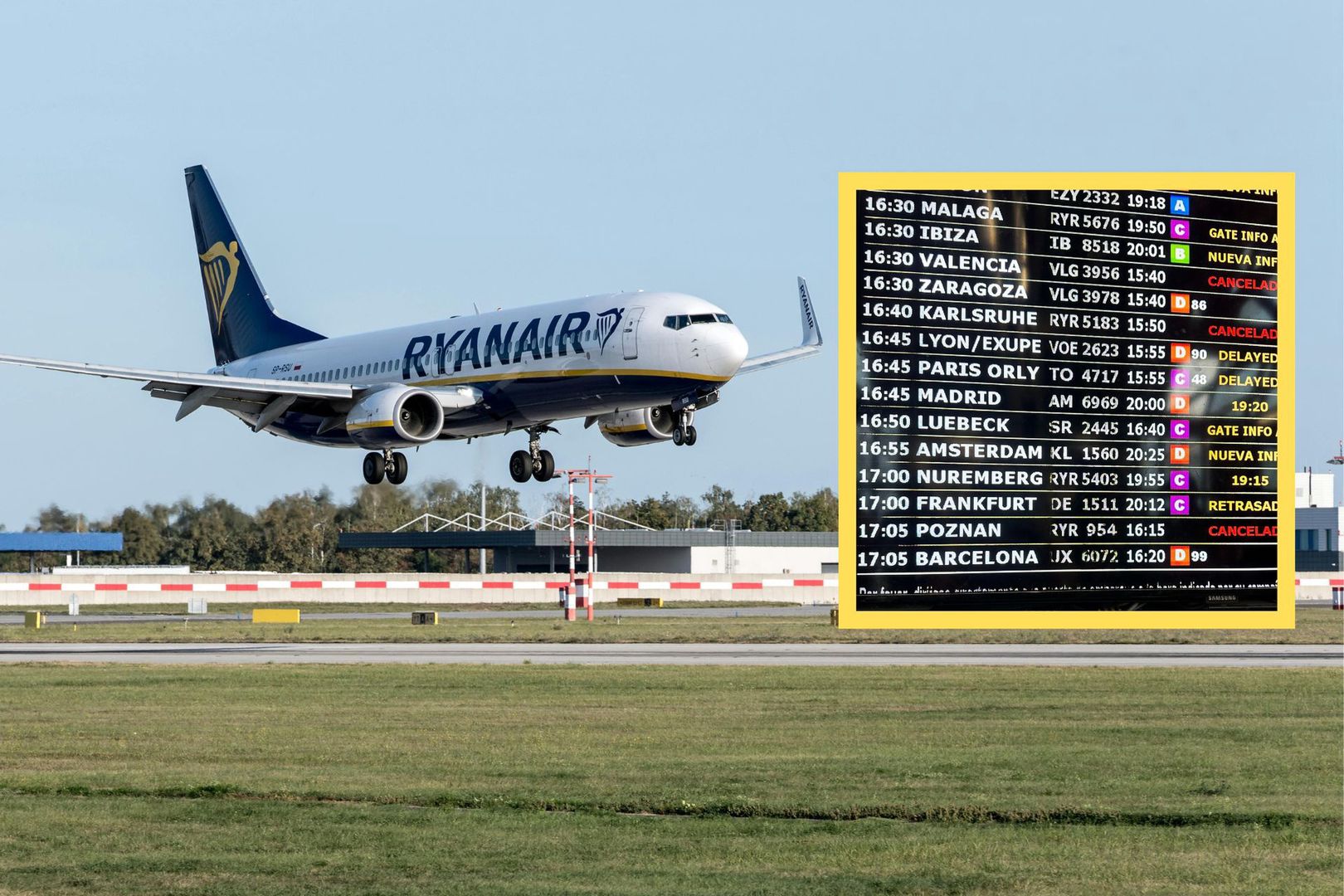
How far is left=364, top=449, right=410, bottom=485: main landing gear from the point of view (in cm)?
4469

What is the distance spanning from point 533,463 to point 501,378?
11.9ft

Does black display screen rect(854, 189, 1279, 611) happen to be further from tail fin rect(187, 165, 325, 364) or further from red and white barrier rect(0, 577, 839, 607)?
red and white barrier rect(0, 577, 839, 607)

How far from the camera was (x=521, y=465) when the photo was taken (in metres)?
45.2

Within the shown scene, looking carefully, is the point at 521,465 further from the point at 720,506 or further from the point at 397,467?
the point at 720,506

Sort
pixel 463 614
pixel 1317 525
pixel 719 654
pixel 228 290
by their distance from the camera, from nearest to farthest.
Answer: pixel 719 654
pixel 228 290
pixel 463 614
pixel 1317 525

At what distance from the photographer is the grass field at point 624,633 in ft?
196

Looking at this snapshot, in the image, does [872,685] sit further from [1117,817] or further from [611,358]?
[1117,817]

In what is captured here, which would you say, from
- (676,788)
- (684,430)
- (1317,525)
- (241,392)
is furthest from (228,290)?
(1317,525)

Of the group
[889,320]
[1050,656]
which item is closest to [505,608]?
[1050,656]

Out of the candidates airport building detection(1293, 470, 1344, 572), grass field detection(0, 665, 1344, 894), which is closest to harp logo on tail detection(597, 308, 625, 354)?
grass field detection(0, 665, 1344, 894)

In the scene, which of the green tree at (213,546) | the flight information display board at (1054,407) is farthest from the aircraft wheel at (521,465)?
the green tree at (213,546)

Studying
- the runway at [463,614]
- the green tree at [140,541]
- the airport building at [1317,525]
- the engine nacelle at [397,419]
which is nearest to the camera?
the engine nacelle at [397,419]

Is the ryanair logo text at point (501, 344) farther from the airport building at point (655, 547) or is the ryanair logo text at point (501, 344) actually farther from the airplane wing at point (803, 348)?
the airport building at point (655, 547)

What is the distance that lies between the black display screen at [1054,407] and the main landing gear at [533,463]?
44.1 feet
